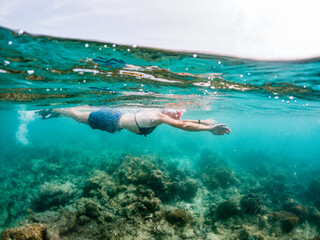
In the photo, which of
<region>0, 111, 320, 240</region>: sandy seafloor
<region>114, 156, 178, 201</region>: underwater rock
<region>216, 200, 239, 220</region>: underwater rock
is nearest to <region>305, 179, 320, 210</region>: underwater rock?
<region>0, 111, 320, 240</region>: sandy seafloor

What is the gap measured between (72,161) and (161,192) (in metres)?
14.0

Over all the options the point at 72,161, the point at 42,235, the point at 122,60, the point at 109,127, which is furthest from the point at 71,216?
the point at 72,161

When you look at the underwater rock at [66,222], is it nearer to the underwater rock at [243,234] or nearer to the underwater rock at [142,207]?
the underwater rock at [142,207]

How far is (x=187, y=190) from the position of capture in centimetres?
1369

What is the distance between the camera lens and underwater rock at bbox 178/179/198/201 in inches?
528

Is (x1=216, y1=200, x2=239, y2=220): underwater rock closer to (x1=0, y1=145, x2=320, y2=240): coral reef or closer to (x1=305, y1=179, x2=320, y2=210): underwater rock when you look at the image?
(x1=0, y1=145, x2=320, y2=240): coral reef

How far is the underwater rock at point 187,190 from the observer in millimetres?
13406

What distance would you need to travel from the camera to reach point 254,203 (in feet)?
36.6

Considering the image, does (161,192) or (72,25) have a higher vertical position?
(72,25)

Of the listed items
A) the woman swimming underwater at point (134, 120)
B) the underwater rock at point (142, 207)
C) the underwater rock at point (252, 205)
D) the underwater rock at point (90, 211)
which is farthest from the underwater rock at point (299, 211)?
the underwater rock at point (90, 211)

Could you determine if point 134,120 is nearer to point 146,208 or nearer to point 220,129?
point 220,129

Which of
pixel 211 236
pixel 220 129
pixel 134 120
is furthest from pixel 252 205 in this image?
pixel 134 120

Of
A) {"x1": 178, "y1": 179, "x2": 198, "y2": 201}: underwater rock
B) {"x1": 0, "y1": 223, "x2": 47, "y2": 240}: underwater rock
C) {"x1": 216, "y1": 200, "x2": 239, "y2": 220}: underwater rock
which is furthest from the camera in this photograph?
{"x1": 178, "y1": 179, "x2": 198, "y2": 201}: underwater rock

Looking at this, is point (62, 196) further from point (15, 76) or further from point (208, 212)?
point (208, 212)
